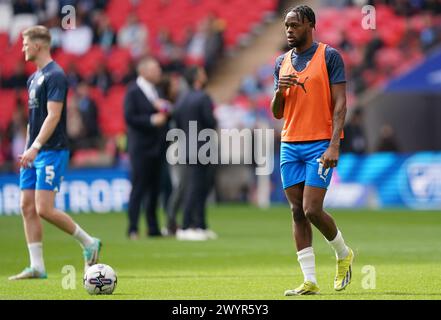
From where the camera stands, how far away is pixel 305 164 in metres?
9.95

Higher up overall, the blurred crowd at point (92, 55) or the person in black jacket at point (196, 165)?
the blurred crowd at point (92, 55)

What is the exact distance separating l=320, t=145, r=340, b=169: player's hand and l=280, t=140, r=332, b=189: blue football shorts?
10 centimetres

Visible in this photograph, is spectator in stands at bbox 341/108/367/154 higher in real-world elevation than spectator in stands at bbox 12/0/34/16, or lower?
lower

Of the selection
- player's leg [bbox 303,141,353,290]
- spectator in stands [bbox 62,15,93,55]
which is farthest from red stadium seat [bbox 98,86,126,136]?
player's leg [bbox 303,141,353,290]

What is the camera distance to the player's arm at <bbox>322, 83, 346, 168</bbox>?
9.63 meters

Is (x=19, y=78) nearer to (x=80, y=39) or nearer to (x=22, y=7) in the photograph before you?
(x=80, y=39)

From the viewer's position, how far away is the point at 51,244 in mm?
17438

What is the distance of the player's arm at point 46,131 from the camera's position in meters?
11.6

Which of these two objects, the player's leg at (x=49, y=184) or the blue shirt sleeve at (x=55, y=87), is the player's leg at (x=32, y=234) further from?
the blue shirt sleeve at (x=55, y=87)

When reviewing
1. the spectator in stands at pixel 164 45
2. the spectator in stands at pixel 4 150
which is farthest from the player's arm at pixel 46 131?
the spectator in stands at pixel 164 45

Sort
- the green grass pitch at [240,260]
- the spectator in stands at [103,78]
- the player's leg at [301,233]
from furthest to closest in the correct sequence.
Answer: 1. the spectator in stands at [103,78]
2. the green grass pitch at [240,260]
3. the player's leg at [301,233]

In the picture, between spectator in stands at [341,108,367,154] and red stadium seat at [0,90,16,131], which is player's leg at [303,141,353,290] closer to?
spectator in stands at [341,108,367,154]

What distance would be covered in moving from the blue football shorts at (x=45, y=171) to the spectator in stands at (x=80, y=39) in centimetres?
2505
